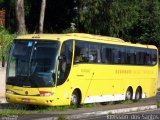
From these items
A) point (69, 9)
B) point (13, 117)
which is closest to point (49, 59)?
point (13, 117)

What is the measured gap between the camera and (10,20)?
50.3m

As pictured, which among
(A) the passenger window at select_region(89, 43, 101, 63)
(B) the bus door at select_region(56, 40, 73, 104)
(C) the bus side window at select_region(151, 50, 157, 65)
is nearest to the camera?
(B) the bus door at select_region(56, 40, 73, 104)

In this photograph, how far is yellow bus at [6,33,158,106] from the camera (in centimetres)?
2128

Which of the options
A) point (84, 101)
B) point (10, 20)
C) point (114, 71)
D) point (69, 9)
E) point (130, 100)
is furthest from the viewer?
point (69, 9)

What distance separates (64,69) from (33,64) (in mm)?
1252

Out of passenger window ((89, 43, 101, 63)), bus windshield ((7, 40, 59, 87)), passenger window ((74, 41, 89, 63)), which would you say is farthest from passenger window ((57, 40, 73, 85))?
passenger window ((89, 43, 101, 63))

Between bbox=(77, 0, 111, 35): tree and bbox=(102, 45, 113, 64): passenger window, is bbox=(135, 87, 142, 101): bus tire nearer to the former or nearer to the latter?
bbox=(102, 45, 113, 64): passenger window

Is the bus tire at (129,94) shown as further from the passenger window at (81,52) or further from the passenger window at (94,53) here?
the passenger window at (81,52)

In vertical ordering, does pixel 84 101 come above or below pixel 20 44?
below

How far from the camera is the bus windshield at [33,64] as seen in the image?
21266mm

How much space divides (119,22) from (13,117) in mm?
31260

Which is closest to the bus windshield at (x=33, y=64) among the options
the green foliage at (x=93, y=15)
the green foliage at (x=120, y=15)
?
the green foliage at (x=120, y=15)

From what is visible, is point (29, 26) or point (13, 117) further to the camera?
point (29, 26)

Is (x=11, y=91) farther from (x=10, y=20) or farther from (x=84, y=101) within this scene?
(x=10, y=20)
